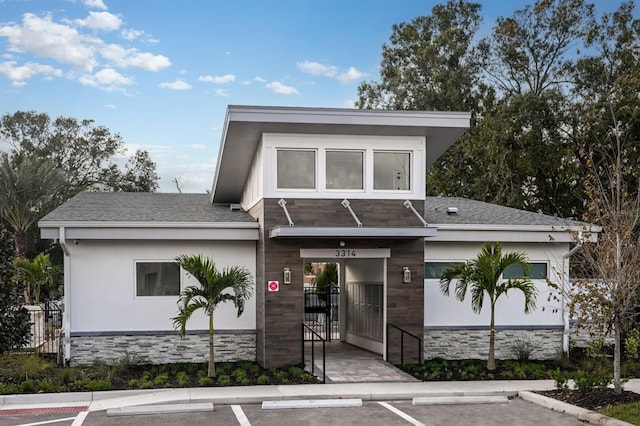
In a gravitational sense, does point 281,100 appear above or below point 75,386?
above

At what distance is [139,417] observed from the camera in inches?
429

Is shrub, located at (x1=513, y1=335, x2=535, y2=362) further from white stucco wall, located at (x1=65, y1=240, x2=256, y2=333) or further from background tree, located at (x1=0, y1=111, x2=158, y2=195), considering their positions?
background tree, located at (x1=0, y1=111, x2=158, y2=195)

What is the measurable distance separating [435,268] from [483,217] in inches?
79.0

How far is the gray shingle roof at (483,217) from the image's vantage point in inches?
660

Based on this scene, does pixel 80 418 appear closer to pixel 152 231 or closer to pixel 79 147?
pixel 152 231

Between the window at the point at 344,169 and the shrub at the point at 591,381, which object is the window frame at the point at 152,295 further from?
the shrub at the point at 591,381

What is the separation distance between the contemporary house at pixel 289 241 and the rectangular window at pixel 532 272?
0.73 metres

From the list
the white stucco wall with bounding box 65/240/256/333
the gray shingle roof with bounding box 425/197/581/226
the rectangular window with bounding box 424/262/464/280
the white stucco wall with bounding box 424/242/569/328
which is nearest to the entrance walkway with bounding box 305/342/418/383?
the white stucco wall with bounding box 424/242/569/328

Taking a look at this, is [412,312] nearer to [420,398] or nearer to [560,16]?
[420,398]

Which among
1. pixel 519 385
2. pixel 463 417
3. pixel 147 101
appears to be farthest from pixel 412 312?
pixel 147 101

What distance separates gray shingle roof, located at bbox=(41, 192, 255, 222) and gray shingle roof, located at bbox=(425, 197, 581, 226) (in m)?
4.67

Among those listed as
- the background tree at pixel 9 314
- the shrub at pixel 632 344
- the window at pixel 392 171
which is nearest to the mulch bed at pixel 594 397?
the shrub at pixel 632 344

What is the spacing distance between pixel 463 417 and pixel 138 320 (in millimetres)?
7735

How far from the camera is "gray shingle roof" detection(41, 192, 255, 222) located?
15.5 metres
